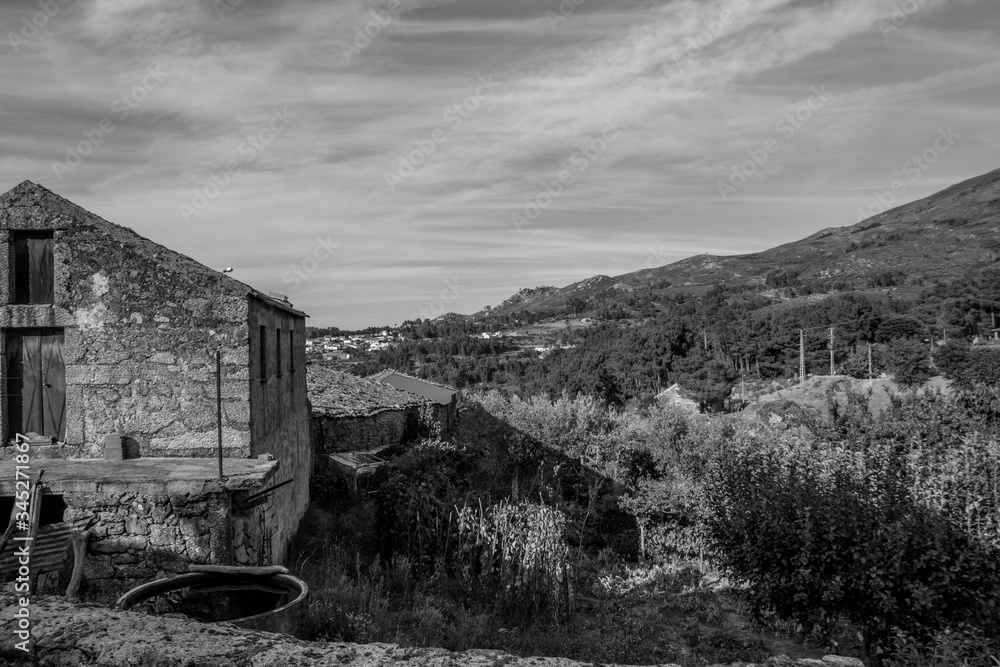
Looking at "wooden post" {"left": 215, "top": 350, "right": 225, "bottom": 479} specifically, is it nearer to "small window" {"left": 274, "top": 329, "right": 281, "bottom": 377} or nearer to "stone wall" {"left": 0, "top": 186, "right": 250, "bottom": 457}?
"stone wall" {"left": 0, "top": 186, "right": 250, "bottom": 457}

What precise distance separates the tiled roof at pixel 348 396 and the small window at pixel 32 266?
329 inches

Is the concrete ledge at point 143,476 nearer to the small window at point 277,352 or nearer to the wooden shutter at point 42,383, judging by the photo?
the wooden shutter at point 42,383

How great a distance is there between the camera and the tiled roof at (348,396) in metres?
16.1

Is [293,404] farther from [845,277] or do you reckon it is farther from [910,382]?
[845,277]

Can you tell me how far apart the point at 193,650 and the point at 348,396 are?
50.1 feet

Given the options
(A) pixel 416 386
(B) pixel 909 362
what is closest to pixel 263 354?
(A) pixel 416 386

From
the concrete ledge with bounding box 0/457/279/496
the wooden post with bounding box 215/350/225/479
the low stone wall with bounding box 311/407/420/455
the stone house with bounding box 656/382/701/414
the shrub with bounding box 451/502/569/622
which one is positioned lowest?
the stone house with bounding box 656/382/701/414

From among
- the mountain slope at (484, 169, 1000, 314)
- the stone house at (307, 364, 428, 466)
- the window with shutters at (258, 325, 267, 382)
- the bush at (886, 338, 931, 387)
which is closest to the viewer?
the window with shutters at (258, 325, 267, 382)

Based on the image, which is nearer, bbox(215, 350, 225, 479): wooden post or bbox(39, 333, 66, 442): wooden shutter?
bbox(215, 350, 225, 479): wooden post

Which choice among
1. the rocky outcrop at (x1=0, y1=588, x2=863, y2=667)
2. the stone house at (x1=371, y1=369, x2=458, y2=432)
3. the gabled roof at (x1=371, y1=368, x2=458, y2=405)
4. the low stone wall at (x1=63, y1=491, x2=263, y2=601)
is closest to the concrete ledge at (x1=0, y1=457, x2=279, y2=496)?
the low stone wall at (x1=63, y1=491, x2=263, y2=601)

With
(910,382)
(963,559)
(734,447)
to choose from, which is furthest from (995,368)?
(963,559)

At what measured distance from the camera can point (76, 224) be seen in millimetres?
7277

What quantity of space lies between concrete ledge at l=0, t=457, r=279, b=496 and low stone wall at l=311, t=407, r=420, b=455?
770 centimetres

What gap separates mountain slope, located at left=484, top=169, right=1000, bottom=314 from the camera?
90500 mm
